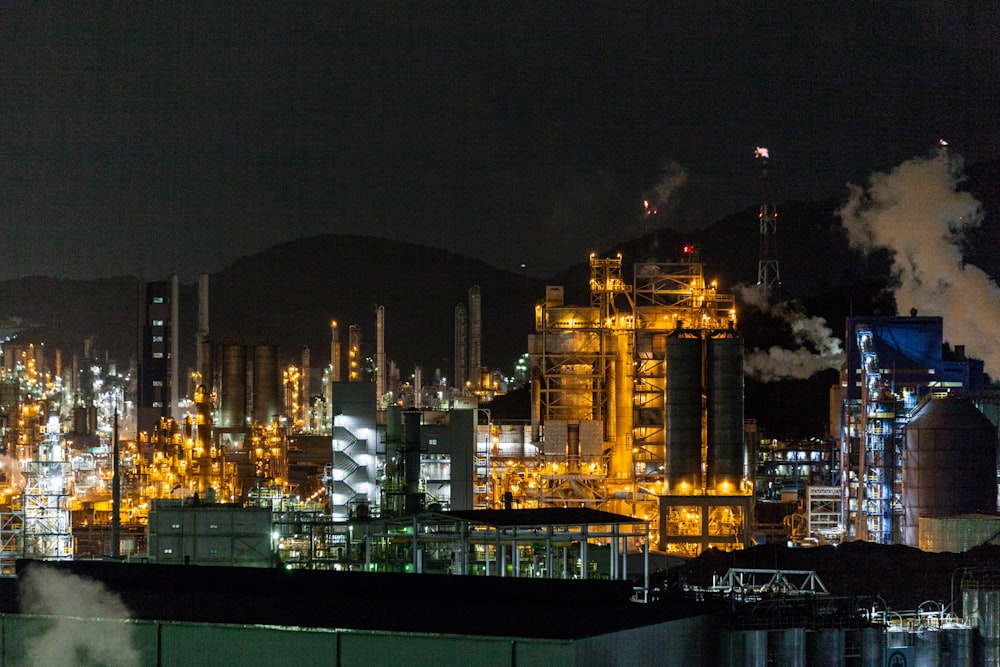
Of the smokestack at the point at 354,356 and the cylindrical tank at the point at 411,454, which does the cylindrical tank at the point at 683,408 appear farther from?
the smokestack at the point at 354,356

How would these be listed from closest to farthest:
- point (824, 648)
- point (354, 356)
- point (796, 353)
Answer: point (824, 648) → point (796, 353) → point (354, 356)

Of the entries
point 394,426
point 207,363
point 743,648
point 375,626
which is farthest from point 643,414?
point 375,626

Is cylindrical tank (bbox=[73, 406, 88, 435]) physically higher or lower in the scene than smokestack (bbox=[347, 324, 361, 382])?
lower

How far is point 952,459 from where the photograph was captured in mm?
61312

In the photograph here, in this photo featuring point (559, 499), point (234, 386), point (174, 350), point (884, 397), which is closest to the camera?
point (884, 397)

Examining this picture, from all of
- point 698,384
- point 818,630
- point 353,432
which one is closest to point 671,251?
point 698,384

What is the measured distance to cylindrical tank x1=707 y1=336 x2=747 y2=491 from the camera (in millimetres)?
64688

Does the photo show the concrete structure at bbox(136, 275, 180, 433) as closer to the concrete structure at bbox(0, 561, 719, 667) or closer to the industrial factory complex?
the industrial factory complex

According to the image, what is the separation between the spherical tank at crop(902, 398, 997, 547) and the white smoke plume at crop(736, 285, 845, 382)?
145 feet

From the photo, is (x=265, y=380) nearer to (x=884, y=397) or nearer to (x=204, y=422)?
(x=204, y=422)

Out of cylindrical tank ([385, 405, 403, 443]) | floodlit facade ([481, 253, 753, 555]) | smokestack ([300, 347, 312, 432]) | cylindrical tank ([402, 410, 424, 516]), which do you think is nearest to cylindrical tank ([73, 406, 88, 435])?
smokestack ([300, 347, 312, 432])

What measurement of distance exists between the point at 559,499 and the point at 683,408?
23.7 feet

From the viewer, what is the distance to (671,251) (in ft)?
420

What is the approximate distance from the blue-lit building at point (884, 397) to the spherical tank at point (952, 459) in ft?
8.83
